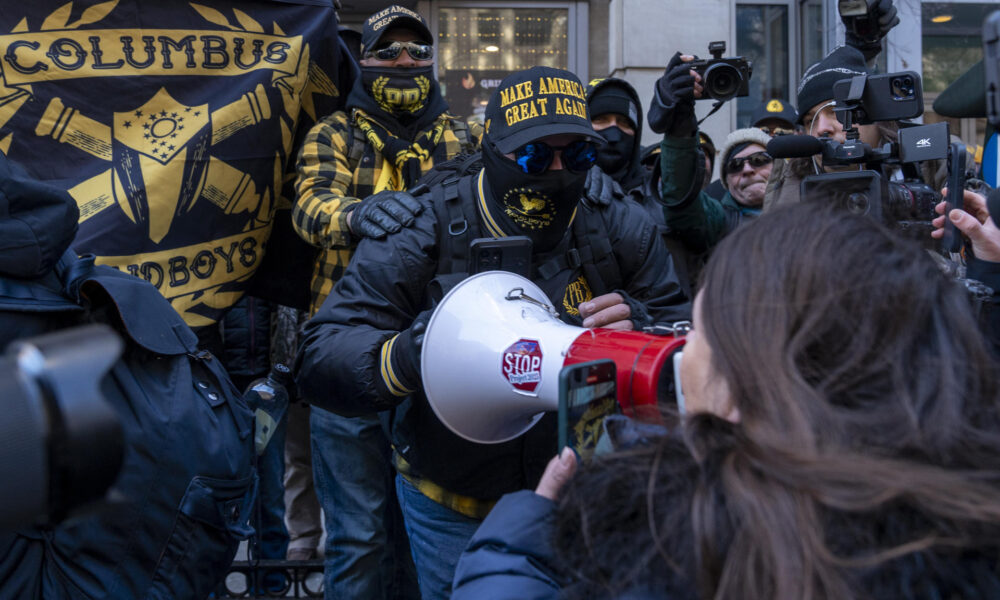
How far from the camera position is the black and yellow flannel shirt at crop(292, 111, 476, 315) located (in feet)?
10.8

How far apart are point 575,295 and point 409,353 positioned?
586 millimetres

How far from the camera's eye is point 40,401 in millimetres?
651

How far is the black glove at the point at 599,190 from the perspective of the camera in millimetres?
2518

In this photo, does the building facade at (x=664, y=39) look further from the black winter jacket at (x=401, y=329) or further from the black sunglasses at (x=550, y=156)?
the black winter jacket at (x=401, y=329)

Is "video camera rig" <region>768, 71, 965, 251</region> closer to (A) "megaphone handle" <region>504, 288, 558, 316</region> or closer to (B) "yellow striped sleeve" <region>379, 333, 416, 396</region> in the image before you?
(A) "megaphone handle" <region>504, 288, 558, 316</region>

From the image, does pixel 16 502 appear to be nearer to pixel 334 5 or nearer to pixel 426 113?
pixel 426 113

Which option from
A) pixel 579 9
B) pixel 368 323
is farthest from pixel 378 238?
pixel 579 9

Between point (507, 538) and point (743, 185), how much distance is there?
11.1 feet

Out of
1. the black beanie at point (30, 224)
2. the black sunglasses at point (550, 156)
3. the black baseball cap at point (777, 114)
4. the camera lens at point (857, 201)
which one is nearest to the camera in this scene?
the black beanie at point (30, 224)

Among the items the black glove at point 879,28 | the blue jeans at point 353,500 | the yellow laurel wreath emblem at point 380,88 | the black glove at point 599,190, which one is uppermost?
the black glove at point 879,28

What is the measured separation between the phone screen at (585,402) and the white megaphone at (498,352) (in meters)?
0.15

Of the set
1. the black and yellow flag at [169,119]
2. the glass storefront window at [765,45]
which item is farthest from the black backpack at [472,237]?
the glass storefront window at [765,45]

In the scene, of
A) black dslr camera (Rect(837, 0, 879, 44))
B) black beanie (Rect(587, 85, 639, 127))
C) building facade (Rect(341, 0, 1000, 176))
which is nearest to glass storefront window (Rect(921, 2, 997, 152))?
building facade (Rect(341, 0, 1000, 176))

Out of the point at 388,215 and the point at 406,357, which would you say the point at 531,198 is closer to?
the point at 388,215
